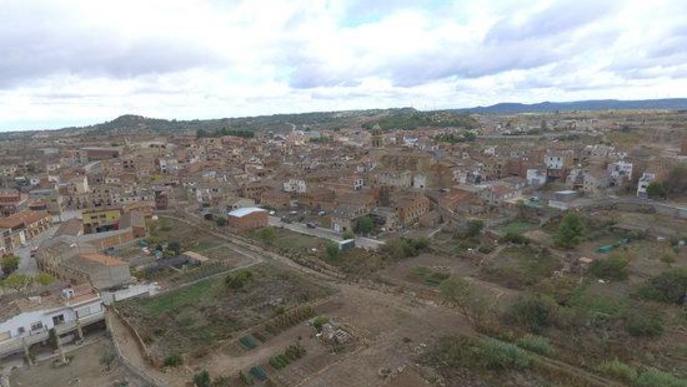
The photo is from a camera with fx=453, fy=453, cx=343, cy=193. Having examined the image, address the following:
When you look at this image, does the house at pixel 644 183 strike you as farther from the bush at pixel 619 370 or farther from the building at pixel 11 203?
the building at pixel 11 203

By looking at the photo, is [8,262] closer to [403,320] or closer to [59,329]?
[59,329]

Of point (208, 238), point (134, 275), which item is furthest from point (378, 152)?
point (134, 275)

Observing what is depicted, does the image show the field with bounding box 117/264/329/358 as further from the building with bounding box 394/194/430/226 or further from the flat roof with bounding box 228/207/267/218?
the building with bounding box 394/194/430/226

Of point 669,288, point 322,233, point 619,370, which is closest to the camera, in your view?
point 619,370

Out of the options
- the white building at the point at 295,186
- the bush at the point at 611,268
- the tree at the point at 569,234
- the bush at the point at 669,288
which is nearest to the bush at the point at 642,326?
the bush at the point at 669,288

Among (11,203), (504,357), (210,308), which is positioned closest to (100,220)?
(11,203)

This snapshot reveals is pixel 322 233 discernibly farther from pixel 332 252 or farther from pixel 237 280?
pixel 237 280
